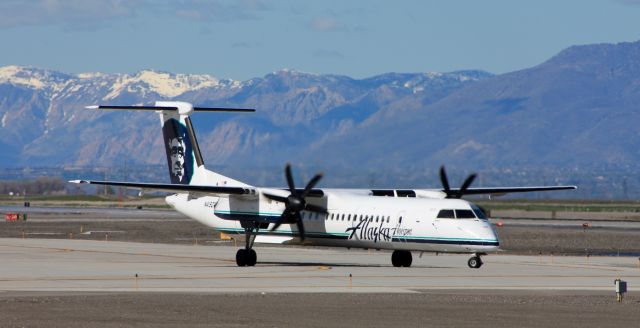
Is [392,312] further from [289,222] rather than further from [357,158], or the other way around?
[357,158]

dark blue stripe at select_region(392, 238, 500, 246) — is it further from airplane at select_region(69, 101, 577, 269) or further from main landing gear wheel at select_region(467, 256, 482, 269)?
main landing gear wheel at select_region(467, 256, 482, 269)

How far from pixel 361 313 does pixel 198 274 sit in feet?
43.0

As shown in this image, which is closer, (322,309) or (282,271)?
(322,309)

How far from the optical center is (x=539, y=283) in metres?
39.7

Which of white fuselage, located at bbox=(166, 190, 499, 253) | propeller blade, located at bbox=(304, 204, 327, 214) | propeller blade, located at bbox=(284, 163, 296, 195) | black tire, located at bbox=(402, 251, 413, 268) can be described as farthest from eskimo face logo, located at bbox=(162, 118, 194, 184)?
black tire, located at bbox=(402, 251, 413, 268)

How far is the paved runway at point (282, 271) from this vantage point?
37719mm

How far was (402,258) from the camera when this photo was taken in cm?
4725

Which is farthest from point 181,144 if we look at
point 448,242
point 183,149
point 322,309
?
point 322,309

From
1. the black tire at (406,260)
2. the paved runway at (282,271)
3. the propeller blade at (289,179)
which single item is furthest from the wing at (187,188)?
the black tire at (406,260)

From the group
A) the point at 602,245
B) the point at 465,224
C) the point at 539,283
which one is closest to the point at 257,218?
the point at 465,224

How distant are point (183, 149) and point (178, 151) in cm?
26

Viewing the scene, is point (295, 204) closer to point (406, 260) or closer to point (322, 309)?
point (406, 260)

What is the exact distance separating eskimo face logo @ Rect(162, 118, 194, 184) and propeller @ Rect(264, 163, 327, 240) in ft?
14.8

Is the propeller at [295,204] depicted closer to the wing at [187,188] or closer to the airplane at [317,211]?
the airplane at [317,211]
